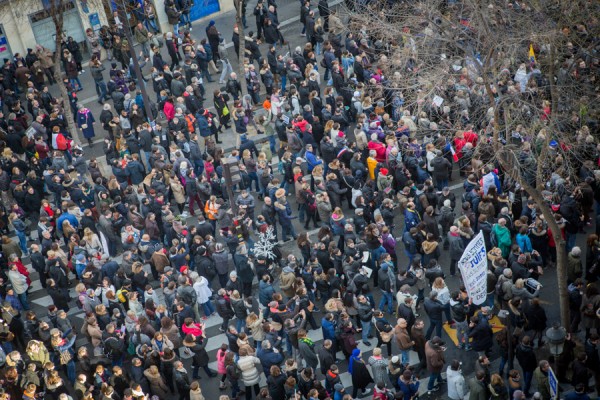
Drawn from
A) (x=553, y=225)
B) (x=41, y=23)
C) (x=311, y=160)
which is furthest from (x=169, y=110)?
(x=553, y=225)

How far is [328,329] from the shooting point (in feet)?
68.0

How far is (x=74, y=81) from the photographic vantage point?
34.4 m

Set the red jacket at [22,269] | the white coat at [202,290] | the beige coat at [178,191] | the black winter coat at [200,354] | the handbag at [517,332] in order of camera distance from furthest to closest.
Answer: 1. the beige coat at [178,191]
2. the red jacket at [22,269]
3. the white coat at [202,290]
4. the black winter coat at [200,354]
5. the handbag at [517,332]

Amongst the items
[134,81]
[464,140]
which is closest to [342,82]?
[464,140]

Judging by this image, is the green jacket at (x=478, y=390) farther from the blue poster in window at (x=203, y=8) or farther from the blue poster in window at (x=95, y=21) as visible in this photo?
the blue poster in window at (x=95, y=21)

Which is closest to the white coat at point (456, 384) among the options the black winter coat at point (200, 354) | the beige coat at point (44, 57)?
the black winter coat at point (200, 354)

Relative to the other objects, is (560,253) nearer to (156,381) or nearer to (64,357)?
(156,381)

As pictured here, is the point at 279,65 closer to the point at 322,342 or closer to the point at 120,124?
the point at 120,124

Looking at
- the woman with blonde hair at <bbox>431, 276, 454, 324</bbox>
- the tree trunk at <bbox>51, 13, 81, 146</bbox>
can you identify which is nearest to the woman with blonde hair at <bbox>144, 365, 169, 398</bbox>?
the woman with blonde hair at <bbox>431, 276, 454, 324</bbox>

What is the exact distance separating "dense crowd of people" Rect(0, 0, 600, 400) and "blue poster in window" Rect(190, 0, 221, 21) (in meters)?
5.13

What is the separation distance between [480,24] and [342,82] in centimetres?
940

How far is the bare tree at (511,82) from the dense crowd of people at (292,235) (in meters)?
0.20

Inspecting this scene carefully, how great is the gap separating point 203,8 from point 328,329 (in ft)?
65.5

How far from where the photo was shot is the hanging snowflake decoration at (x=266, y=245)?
937 inches
